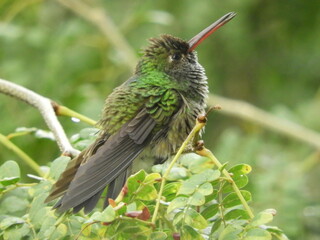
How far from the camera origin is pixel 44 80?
591cm

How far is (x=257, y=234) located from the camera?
2.88 meters

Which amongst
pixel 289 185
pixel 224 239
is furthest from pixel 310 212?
pixel 224 239

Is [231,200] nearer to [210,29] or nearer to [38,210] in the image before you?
[38,210]

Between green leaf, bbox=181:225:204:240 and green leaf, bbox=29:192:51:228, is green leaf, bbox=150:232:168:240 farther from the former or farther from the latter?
green leaf, bbox=29:192:51:228

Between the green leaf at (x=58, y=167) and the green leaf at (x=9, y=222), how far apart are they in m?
0.30

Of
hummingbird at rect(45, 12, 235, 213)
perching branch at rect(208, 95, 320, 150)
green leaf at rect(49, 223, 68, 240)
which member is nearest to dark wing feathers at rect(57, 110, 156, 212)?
hummingbird at rect(45, 12, 235, 213)

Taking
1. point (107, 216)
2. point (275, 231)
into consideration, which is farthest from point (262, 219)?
point (107, 216)

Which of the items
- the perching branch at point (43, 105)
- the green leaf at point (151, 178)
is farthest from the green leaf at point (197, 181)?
the perching branch at point (43, 105)

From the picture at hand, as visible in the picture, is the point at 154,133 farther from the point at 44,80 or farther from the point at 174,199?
the point at 44,80

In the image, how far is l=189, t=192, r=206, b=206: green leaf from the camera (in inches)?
115

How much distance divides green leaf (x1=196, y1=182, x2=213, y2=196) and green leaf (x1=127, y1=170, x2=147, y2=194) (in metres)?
0.21

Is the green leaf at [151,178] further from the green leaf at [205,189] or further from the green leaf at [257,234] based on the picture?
the green leaf at [257,234]

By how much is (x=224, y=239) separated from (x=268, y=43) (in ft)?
16.9

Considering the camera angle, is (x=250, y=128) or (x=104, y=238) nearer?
(x=104, y=238)
